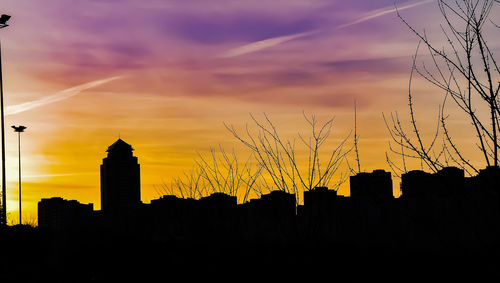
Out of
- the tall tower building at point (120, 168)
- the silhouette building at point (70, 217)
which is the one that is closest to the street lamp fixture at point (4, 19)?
the silhouette building at point (70, 217)

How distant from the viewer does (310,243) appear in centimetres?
1086

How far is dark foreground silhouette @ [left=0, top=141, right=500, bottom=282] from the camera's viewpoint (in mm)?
9156

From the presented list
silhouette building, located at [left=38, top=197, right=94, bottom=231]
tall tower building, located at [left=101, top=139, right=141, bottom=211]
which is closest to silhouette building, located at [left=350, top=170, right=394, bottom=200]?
silhouette building, located at [left=38, top=197, right=94, bottom=231]

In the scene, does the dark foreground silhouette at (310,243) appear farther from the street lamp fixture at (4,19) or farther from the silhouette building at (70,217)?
the street lamp fixture at (4,19)

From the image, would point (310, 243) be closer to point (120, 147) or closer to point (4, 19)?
point (4, 19)

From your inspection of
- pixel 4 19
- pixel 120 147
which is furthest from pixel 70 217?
pixel 120 147

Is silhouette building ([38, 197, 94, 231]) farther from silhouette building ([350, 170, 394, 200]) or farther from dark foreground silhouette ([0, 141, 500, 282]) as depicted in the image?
silhouette building ([350, 170, 394, 200])

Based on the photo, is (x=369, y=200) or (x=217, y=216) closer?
(x=369, y=200)

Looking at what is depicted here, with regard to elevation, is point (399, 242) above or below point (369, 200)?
below

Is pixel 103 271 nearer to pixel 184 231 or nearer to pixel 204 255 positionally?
pixel 204 255

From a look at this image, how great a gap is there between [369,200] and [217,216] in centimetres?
431

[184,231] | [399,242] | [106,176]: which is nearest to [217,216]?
[184,231]

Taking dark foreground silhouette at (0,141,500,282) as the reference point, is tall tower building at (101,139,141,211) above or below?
above

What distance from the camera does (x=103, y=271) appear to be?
12.0 meters
